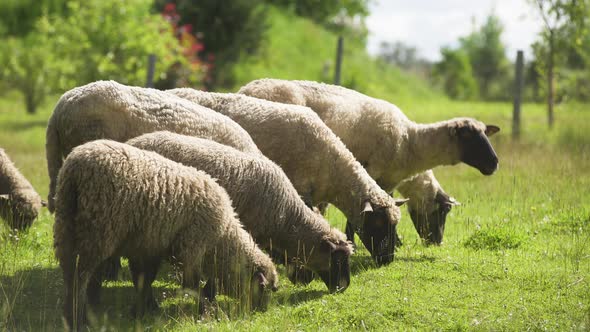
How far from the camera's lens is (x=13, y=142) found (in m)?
18.6

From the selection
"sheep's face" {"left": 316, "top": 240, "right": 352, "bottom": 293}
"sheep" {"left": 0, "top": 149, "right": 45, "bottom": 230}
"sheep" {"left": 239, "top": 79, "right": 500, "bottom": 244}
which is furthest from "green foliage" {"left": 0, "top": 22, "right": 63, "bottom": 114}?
"sheep's face" {"left": 316, "top": 240, "right": 352, "bottom": 293}

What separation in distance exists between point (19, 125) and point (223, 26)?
7403mm

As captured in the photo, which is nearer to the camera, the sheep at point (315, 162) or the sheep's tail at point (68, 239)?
the sheep's tail at point (68, 239)

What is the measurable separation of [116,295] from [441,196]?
179 inches

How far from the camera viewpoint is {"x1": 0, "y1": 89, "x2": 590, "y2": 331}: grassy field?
6.34 meters

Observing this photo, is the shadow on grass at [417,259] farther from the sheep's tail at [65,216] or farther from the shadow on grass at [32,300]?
the sheep's tail at [65,216]

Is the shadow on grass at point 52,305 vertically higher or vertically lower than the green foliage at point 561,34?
lower

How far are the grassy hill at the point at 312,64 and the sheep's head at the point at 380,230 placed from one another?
16.7 metres

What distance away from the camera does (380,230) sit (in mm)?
8422

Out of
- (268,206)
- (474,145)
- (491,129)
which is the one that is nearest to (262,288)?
(268,206)

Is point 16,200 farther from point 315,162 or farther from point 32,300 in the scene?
point 315,162

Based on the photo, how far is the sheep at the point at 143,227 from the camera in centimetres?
595

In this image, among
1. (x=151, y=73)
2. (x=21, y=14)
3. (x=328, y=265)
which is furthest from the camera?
(x=21, y=14)

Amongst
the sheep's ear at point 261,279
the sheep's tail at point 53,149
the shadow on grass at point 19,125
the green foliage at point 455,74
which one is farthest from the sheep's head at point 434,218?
the green foliage at point 455,74
